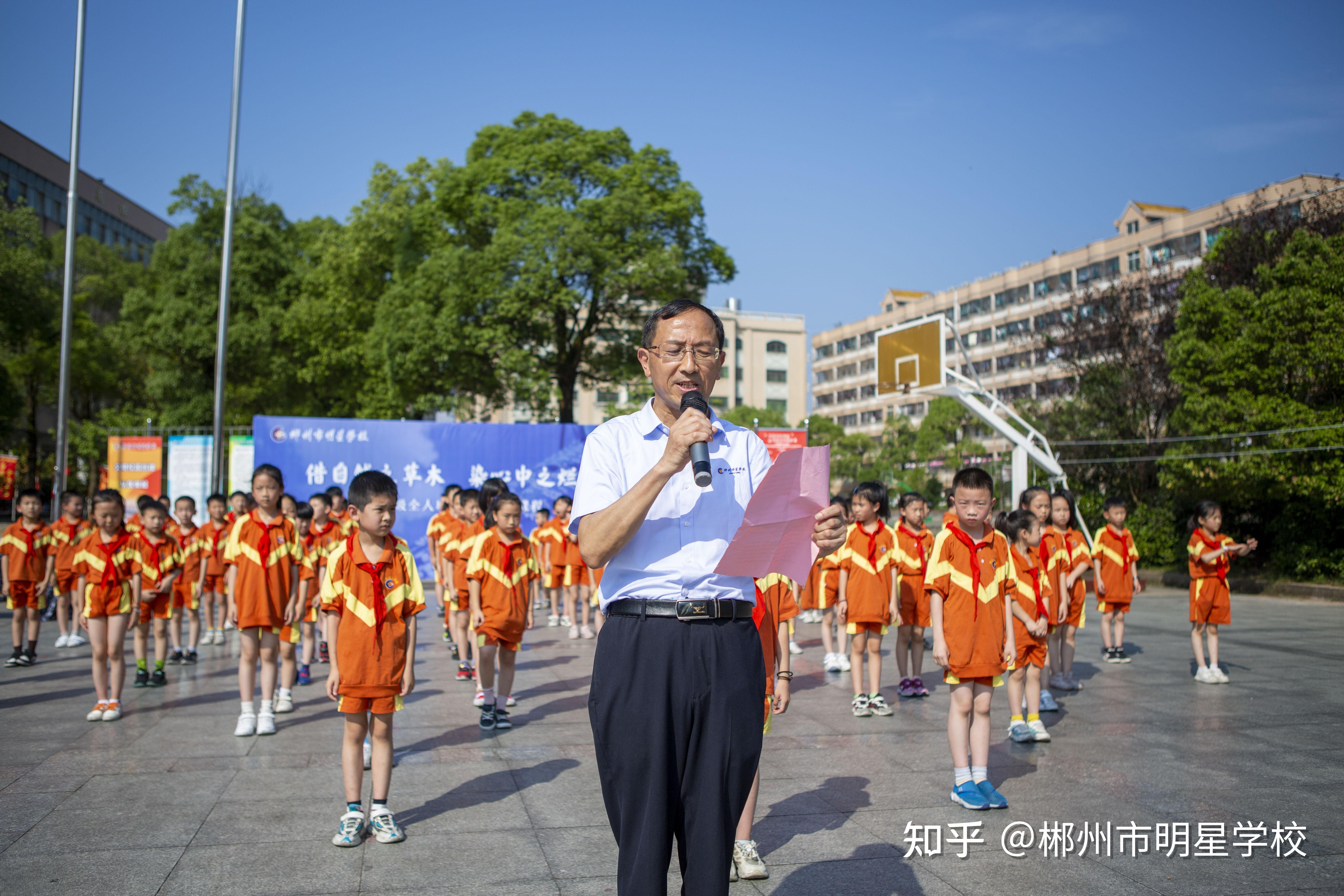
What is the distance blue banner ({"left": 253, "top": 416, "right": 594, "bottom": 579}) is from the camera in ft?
59.8

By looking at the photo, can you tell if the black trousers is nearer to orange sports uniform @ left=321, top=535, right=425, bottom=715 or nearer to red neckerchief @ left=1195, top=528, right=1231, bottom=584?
orange sports uniform @ left=321, top=535, right=425, bottom=715

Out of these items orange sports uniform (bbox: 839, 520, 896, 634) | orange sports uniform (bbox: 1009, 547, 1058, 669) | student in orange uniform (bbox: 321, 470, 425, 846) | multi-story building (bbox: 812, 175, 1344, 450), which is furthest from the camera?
multi-story building (bbox: 812, 175, 1344, 450)

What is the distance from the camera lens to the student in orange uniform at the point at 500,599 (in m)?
7.28

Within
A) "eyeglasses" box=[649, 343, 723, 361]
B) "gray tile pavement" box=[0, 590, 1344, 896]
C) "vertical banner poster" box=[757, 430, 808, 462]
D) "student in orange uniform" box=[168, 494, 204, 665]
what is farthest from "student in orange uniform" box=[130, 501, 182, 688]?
"vertical banner poster" box=[757, 430, 808, 462]

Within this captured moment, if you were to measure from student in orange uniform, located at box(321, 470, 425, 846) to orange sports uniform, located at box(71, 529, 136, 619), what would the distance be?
3.21 metres

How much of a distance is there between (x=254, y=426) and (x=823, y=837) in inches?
640

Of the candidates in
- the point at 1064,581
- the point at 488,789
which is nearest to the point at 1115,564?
the point at 1064,581

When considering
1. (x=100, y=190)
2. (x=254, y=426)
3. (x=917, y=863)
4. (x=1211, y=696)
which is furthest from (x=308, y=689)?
(x=100, y=190)

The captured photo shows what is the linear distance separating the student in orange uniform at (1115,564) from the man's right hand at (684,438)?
8.82 m

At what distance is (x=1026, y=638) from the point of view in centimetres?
679

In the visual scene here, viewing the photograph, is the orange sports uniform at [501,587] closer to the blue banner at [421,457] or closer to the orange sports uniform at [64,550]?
the orange sports uniform at [64,550]

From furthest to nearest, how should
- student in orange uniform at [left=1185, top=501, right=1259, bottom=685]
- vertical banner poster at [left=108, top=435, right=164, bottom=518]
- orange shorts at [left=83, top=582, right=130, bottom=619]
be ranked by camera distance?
vertical banner poster at [left=108, top=435, right=164, bottom=518], student in orange uniform at [left=1185, top=501, right=1259, bottom=685], orange shorts at [left=83, top=582, right=130, bottom=619]

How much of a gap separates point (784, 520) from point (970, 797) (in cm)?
342

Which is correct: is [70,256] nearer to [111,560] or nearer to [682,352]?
[111,560]
